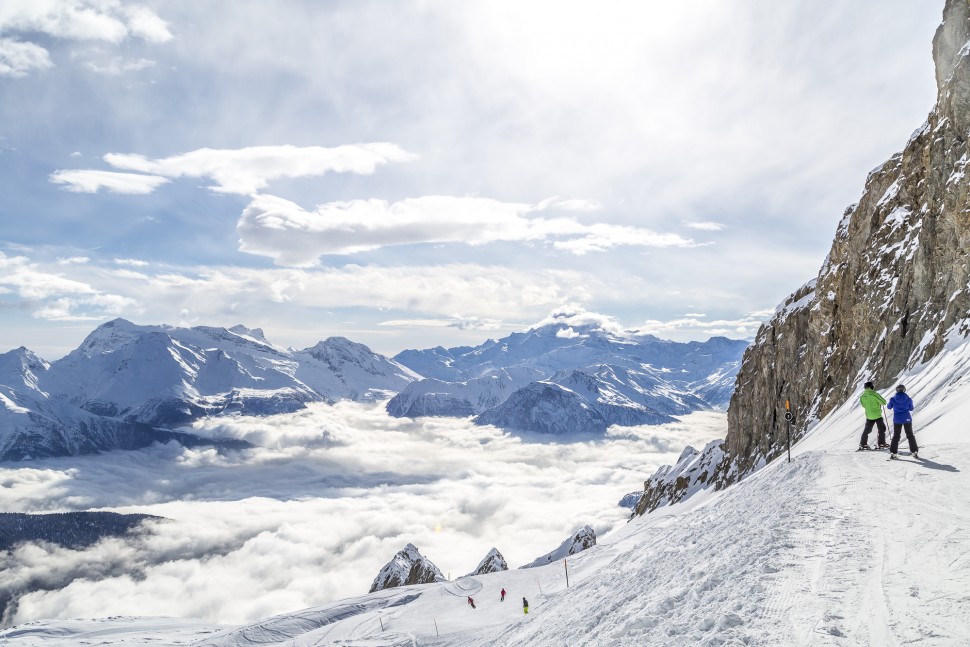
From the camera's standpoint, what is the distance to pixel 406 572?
3853 inches

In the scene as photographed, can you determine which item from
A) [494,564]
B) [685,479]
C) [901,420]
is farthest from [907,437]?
[494,564]

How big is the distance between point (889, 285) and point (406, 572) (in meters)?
90.5

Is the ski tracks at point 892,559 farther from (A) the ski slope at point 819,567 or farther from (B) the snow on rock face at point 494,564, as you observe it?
(B) the snow on rock face at point 494,564

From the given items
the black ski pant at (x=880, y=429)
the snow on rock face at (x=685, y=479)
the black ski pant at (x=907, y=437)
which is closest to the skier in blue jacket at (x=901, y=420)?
the black ski pant at (x=907, y=437)

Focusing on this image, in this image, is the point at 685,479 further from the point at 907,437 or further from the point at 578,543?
the point at 907,437

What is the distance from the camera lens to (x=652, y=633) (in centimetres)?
784

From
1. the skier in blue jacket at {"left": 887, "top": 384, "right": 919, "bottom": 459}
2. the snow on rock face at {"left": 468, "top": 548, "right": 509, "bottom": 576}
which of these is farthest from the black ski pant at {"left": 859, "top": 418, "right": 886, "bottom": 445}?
the snow on rock face at {"left": 468, "top": 548, "right": 509, "bottom": 576}

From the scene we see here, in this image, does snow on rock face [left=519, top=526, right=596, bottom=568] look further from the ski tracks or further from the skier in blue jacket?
the ski tracks

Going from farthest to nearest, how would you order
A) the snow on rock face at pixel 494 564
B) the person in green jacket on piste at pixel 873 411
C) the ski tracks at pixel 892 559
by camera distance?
the snow on rock face at pixel 494 564 → the person in green jacket on piste at pixel 873 411 → the ski tracks at pixel 892 559

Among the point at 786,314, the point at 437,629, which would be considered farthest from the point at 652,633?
the point at 786,314

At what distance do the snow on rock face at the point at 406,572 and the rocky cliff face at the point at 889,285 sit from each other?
62707 millimetres

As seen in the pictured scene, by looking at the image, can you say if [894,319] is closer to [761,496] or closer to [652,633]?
[761,496]

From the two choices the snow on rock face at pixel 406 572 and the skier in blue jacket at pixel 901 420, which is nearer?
the skier in blue jacket at pixel 901 420

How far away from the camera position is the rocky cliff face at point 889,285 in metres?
32.5
